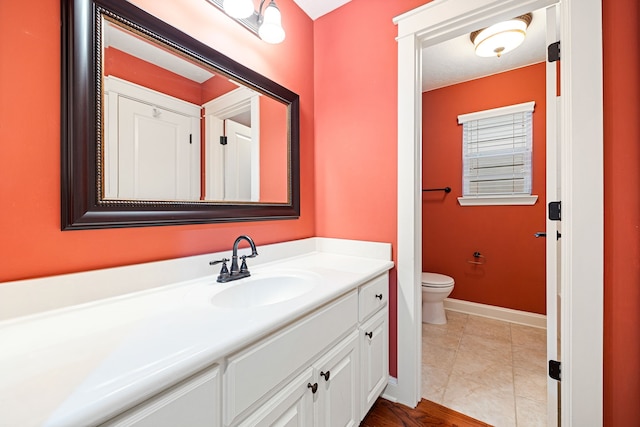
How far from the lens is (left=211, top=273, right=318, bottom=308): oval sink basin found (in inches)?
41.7

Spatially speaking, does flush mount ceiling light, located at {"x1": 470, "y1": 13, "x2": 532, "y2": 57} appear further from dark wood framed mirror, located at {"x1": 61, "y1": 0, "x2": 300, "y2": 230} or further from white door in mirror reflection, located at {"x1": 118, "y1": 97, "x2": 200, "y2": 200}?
white door in mirror reflection, located at {"x1": 118, "y1": 97, "x2": 200, "y2": 200}

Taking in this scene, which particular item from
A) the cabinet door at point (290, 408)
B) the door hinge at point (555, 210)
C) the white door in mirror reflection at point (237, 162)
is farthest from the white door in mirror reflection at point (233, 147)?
the door hinge at point (555, 210)

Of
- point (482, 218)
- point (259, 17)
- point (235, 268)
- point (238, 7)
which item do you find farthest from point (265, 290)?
point (482, 218)

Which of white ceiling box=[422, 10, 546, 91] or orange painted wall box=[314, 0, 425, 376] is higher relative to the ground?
white ceiling box=[422, 10, 546, 91]

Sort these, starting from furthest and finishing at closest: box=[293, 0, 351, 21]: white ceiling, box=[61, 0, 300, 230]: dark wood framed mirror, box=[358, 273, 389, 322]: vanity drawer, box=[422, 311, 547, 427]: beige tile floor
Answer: box=[293, 0, 351, 21]: white ceiling
box=[422, 311, 547, 427]: beige tile floor
box=[358, 273, 389, 322]: vanity drawer
box=[61, 0, 300, 230]: dark wood framed mirror

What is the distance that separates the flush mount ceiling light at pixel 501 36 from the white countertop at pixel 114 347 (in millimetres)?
2109

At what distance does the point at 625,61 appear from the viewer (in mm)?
985

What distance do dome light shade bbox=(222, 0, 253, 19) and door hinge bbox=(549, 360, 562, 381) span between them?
2057 millimetres

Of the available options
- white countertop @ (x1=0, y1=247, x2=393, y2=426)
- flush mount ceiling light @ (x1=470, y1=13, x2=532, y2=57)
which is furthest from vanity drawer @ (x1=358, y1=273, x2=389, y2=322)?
flush mount ceiling light @ (x1=470, y1=13, x2=532, y2=57)

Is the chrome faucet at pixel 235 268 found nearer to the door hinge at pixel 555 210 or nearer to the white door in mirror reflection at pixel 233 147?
the white door in mirror reflection at pixel 233 147

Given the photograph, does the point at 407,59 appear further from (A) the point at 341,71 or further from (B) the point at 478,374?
(B) the point at 478,374

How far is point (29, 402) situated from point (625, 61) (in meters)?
1.94

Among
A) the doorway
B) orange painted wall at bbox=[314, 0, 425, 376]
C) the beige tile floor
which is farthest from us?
the doorway

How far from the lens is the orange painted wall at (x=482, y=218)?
90.1 inches
